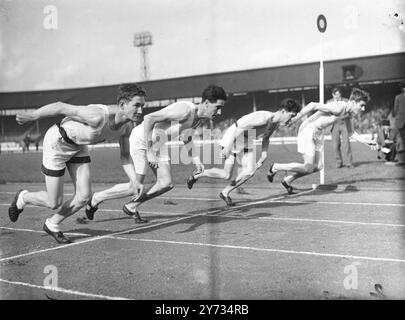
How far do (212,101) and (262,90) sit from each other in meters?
49.3

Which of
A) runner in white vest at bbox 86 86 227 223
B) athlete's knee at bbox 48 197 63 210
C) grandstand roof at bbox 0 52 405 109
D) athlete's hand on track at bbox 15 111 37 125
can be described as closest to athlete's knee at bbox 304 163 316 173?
runner in white vest at bbox 86 86 227 223

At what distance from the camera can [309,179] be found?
14.0m

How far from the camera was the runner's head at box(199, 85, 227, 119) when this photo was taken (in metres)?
7.73

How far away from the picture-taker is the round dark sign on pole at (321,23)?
12431mm

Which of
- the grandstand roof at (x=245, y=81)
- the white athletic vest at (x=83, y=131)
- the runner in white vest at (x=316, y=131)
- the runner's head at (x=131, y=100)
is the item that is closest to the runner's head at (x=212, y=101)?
the runner's head at (x=131, y=100)

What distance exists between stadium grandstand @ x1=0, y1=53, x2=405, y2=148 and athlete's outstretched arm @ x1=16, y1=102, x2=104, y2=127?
39.3 m

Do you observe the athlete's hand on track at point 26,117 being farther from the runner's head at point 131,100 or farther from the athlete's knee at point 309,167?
the athlete's knee at point 309,167

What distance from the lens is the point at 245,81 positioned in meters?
57.6

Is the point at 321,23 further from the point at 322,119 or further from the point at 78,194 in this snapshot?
the point at 78,194

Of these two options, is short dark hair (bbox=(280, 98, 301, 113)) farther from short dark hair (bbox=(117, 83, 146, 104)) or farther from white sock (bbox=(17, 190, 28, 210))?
white sock (bbox=(17, 190, 28, 210))

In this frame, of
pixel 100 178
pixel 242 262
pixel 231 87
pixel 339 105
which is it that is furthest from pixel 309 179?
pixel 231 87

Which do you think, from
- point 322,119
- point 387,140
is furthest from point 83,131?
point 387,140

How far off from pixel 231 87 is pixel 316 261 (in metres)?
53.7
